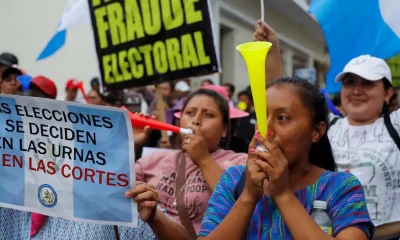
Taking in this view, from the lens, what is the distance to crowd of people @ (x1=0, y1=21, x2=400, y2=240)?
1.90m

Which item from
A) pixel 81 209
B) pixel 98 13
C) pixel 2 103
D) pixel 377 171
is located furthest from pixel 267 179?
pixel 98 13

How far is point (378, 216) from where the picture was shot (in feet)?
10.3

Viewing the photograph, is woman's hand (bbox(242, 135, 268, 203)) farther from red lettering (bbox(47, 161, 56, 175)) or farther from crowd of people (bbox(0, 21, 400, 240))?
red lettering (bbox(47, 161, 56, 175))

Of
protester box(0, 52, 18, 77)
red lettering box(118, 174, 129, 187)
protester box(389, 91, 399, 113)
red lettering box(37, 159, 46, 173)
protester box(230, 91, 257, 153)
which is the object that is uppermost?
protester box(0, 52, 18, 77)

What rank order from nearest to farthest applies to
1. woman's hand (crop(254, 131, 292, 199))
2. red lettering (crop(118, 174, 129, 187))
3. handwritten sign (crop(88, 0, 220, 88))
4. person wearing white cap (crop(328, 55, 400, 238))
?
woman's hand (crop(254, 131, 292, 199)) → red lettering (crop(118, 174, 129, 187)) → person wearing white cap (crop(328, 55, 400, 238)) → handwritten sign (crop(88, 0, 220, 88))

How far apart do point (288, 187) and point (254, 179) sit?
114 mm

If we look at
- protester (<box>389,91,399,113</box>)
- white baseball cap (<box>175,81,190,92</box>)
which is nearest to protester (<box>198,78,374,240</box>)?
protester (<box>389,91,399,113</box>)

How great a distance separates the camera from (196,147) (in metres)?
2.86

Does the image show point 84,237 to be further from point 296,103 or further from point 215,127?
point 215,127

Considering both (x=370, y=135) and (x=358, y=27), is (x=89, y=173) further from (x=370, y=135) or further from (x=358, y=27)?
(x=358, y=27)

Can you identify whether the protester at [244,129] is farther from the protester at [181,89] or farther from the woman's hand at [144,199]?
the woman's hand at [144,199]

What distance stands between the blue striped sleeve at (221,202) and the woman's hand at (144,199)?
0.66ft

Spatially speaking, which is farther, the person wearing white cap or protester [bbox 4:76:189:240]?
the person wearing white cap

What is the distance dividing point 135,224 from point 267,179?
17.5 inches
